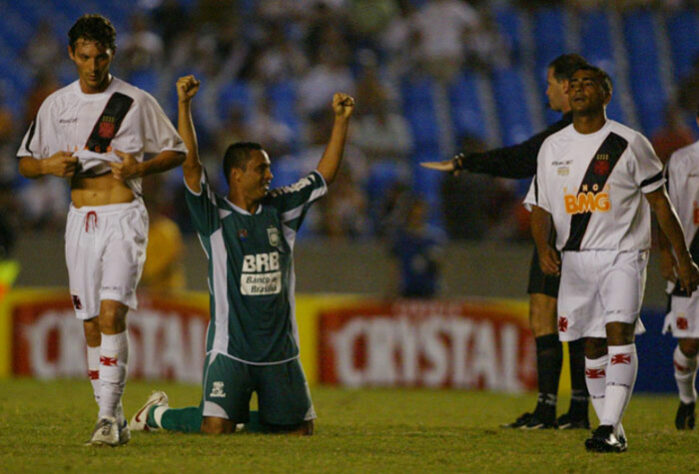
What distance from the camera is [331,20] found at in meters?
14.8

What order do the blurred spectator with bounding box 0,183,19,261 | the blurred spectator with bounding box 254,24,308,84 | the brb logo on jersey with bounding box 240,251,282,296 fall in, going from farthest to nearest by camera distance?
1. the blurred spectator with bounding box 254,24,308,84
2. the blurred spectator with bounding box 0,183,19,261
3. the brb logo on jersey with bounding box 240,251,282,296

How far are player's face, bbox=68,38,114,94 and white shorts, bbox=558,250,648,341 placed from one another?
268 cm

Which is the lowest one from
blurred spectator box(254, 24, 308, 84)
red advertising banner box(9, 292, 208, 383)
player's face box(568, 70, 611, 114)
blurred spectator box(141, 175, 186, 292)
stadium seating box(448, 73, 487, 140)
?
red advertising banner box(9, 292, 208, 383)

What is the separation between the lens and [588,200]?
639 cm

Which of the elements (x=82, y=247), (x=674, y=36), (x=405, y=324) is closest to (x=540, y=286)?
(x=82, y=247)

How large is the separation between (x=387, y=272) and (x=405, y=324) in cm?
120

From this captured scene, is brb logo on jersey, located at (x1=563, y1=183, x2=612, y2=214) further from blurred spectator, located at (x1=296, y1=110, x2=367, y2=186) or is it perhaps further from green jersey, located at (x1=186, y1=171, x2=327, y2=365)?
blurred spectator, located at (x1=296, y1=110, x2=367, y2=186)

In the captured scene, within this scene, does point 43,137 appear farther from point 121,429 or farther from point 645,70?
point 645,70

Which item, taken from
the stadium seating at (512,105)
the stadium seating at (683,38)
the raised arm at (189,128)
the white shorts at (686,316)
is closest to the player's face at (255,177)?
the raised arm at (189,128)

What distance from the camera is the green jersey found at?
684 cm

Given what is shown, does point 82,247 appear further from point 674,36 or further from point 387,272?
point 674,36

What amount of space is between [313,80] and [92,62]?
26.8 ft

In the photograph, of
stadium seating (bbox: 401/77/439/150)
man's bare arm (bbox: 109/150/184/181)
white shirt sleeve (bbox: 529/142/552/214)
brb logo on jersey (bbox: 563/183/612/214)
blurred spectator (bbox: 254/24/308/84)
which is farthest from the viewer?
blurred spectator (bbox: 254/24/308/84)

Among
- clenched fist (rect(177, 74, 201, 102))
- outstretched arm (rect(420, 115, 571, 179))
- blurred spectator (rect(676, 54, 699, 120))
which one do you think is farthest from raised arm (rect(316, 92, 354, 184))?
blurred spectator (rect(676, 54, 699, 120))
